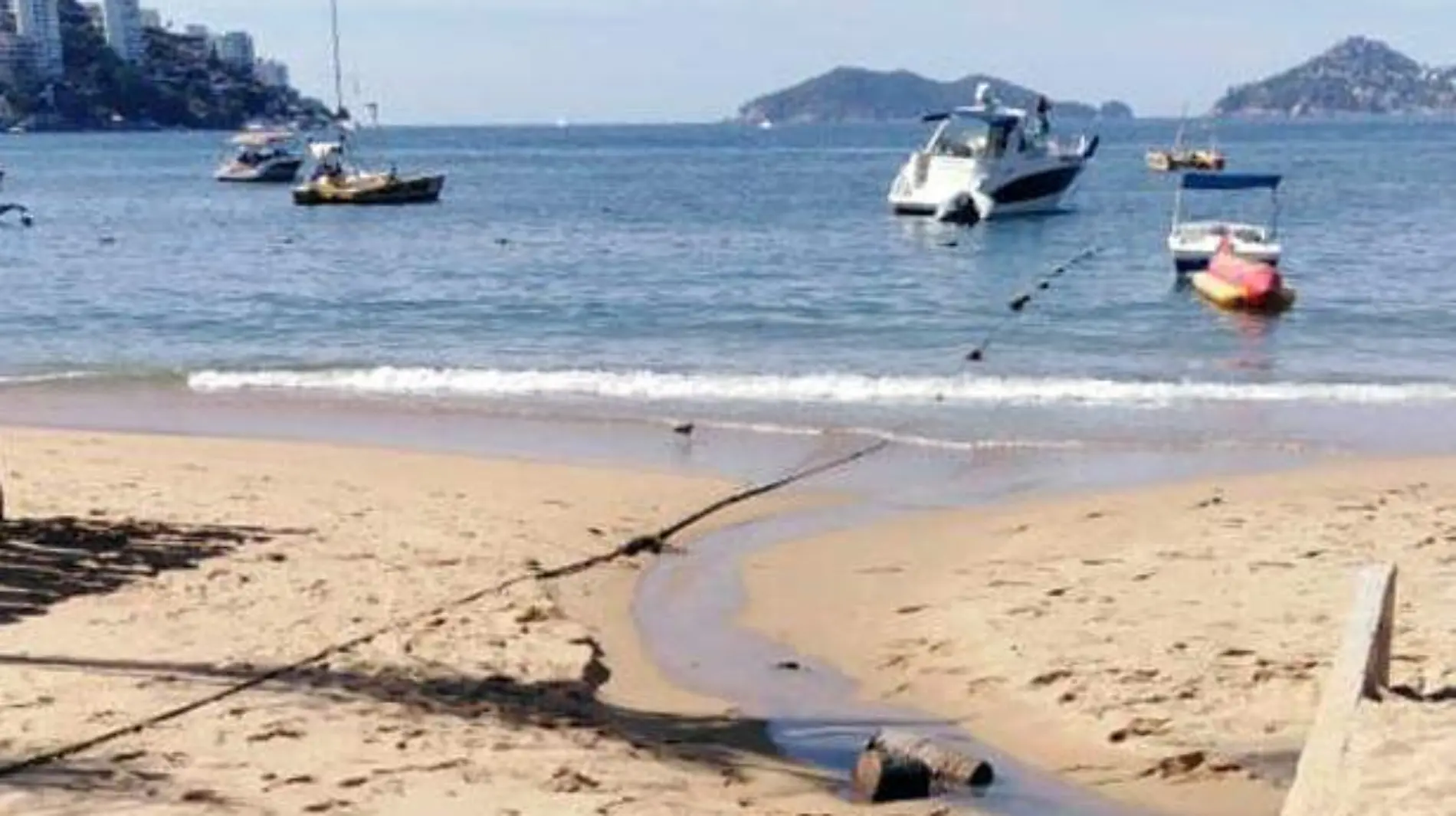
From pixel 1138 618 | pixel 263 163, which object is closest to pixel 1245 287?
pixel 1138 618

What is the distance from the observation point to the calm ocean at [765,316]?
22.3 m

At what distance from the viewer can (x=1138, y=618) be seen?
35.6 feet

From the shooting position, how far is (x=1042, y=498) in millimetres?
15875

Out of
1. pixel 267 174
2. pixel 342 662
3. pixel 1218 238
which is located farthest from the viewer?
pixel 267 174

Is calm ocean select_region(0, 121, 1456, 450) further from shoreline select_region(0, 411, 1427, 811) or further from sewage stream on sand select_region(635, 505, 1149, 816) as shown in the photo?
sewage stream on sand select_region(635, 505, 1149, 816)

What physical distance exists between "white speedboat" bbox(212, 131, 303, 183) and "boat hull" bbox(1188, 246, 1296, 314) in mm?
67183

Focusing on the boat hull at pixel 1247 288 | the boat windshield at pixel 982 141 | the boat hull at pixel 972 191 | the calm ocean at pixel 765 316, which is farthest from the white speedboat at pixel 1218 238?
the boat windshield at pixel 982 141

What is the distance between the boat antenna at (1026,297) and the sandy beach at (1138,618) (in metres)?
11.6

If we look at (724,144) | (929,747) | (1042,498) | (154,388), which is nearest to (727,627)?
(929,747)

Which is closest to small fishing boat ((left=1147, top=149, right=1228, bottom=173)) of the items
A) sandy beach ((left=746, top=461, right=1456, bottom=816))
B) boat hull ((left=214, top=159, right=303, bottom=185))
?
boat hull ((left=214, top=159, right=303, bottom=185))

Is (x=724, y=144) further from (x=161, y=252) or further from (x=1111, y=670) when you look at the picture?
(x=1111, y=670)

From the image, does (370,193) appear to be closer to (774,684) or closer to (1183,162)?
(1183,162)

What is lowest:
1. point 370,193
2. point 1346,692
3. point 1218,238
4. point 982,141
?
point 370,193

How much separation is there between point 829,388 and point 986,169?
1504 inches
